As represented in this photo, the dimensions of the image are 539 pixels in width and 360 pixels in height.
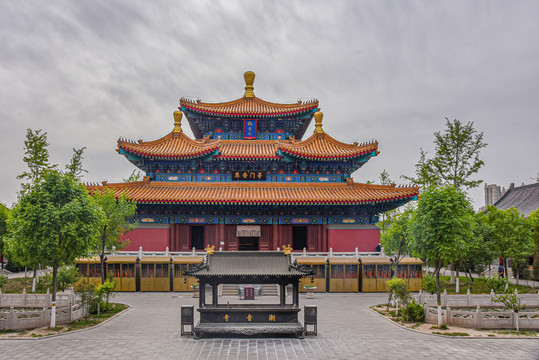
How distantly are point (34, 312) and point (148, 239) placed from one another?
44.3 ft

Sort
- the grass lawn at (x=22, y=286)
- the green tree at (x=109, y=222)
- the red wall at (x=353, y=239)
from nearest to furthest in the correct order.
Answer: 1. the green tree at (x=109, y=222)
2. the grass lawn at (x=22, y=286)
3. the red wall at (x=353, y=239)

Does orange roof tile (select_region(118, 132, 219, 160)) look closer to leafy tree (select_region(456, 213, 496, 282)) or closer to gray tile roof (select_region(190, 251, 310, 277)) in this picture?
gray tile roof (select_region(190, 251, 310, 277))

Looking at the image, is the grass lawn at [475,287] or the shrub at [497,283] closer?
the shrub at [497,283]

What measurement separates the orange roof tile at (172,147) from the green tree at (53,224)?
515 inches

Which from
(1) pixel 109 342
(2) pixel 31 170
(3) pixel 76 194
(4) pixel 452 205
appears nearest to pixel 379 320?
(4) pixel 452 205

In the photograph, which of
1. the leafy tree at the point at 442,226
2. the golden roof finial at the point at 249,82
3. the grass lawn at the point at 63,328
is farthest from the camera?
the golden roof finial at the point at 249,82

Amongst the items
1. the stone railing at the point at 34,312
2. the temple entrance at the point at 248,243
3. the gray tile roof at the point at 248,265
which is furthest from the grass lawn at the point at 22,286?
the temple entrance at the point at 248,243

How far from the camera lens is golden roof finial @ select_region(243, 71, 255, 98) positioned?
127 feet

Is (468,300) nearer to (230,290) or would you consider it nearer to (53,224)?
(230,290)

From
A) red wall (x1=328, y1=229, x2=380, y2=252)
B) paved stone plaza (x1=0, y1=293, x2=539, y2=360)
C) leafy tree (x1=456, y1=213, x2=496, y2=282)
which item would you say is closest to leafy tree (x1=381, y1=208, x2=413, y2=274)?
red wall (x1=328, y1=229, x2=380, y2=252)

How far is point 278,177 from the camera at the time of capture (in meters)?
33.7

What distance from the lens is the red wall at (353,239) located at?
1243 inches

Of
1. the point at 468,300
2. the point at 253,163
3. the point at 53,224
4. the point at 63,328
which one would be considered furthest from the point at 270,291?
the point at 53,224

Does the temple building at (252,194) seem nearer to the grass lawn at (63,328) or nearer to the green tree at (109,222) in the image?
the green tree at (109,222)
